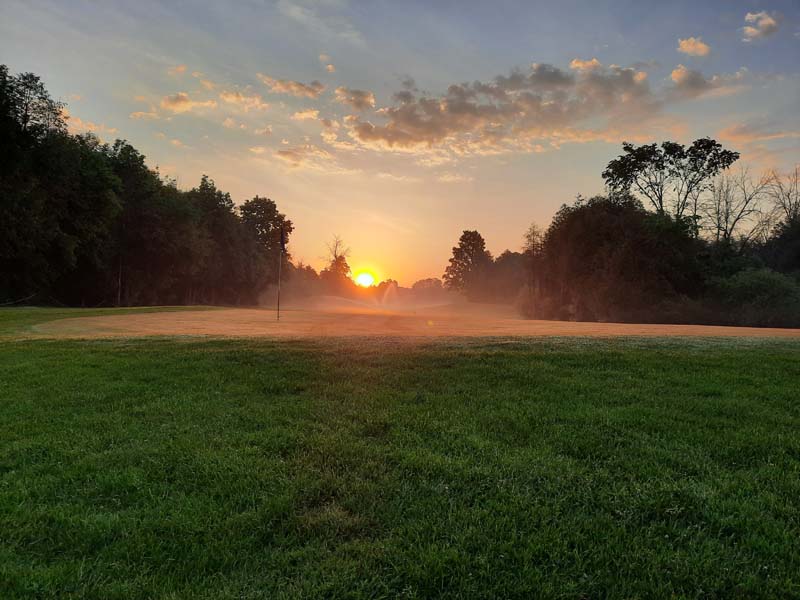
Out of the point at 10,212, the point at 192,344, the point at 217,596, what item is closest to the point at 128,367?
the point at 192,344

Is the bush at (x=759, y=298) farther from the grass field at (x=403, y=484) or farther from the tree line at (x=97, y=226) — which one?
the tree line at (x=97, y=226)

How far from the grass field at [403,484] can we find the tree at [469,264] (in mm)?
75724

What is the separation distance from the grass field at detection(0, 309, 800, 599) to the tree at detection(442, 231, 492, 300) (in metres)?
75.7

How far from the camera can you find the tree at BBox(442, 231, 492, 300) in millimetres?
82188

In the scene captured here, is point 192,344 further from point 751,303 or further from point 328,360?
point 751,303

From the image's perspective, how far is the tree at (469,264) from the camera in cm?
8219

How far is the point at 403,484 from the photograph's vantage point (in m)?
3.63

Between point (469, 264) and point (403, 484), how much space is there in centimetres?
8078

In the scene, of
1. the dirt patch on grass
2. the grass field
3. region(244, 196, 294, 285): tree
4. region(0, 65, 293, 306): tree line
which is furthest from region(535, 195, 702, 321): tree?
region(244, 196, 294, 285): tree

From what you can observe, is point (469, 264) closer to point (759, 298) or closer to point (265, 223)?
point (265, 223)

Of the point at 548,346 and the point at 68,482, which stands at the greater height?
the point at 548,346

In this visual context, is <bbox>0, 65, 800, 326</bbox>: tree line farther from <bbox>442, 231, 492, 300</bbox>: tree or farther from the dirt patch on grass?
<bbox>442, 231, 492, 300</bbox>: tree

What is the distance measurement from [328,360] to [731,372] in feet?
20.4

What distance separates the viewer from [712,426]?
490 cm
